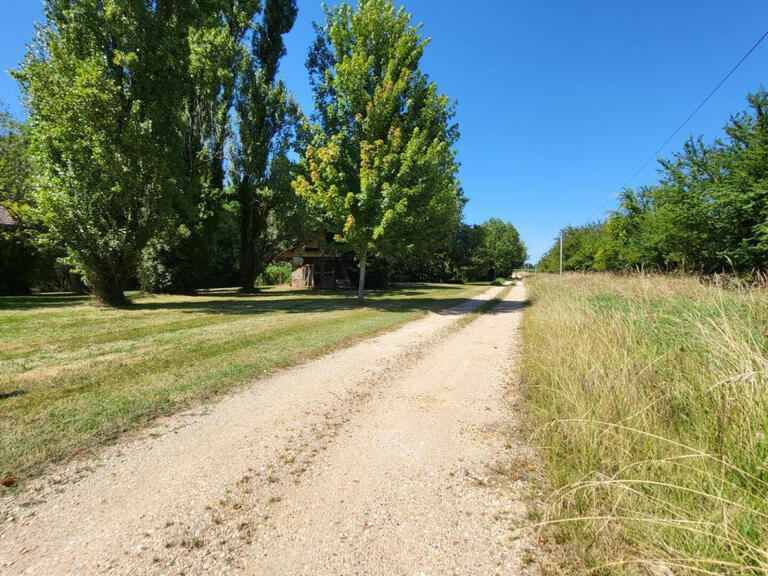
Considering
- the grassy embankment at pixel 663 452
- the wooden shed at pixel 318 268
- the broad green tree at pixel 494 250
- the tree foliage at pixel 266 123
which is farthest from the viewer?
the broad green tree at pixel 494 250

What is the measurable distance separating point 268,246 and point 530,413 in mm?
24997

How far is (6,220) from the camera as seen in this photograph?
19.3 meters

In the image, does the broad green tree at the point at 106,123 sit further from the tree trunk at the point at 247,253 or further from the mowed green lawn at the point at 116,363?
the tree trunk at the point at 247,253

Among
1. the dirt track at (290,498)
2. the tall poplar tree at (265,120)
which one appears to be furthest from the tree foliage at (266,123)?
the dirt track at (290,498)

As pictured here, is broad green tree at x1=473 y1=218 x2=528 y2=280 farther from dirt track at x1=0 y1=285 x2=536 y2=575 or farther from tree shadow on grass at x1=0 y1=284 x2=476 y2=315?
dirt track at x1=0 y1=285 x2=536 y2=575

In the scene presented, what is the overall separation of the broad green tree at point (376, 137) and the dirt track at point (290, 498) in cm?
981

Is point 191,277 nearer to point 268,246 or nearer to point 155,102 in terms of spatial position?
point 268,246

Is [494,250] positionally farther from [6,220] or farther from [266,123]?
[6,220]

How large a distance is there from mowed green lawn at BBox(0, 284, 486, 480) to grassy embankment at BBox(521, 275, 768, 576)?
13.4ft

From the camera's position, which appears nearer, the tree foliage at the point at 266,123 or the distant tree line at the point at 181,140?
the distant tree line at the point at 181,140

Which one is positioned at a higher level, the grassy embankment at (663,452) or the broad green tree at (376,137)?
the broad green tree at (376,137)

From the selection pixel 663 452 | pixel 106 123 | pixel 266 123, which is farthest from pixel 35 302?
pixel 663 452

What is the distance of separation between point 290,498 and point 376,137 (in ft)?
47.6

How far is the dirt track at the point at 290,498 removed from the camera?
6.34 feet
